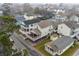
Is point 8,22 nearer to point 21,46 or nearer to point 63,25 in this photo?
point 21,46

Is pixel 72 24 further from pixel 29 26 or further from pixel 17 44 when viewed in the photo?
pixel 17 44

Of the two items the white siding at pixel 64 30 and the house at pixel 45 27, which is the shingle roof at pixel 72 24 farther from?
the house at pixel 45 27

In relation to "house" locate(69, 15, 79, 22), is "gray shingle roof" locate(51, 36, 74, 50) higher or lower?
lower

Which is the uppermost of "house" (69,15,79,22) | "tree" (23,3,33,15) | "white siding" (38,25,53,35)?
"tree" (23,3,33,15)

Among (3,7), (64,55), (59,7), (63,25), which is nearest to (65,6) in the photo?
(59,7)

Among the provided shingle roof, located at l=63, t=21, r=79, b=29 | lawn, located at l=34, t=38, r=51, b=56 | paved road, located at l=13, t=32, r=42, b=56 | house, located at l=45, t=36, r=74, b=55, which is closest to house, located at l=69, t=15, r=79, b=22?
shingle roof, located at l=63, t=21, r=79, b=29

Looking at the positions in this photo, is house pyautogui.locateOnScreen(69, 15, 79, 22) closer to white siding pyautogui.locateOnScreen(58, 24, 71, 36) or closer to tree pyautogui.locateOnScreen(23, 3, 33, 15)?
white siding pyautogui.locateOnScreen(58, 24, 71, 36)

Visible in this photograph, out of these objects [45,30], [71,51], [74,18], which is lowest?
[71,51]

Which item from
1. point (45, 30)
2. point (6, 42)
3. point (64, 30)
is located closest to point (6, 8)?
point (6, 42)

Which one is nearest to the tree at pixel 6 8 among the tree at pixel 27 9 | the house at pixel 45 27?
the tree at pixel 27 9
